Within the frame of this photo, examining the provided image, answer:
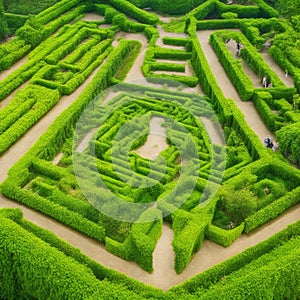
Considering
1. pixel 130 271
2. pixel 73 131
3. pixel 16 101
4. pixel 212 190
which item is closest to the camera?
pixel 130 271

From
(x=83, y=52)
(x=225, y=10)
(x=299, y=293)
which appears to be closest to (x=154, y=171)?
(x=299, y=293)

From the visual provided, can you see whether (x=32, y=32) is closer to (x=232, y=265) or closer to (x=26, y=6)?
(x=26, y=6)

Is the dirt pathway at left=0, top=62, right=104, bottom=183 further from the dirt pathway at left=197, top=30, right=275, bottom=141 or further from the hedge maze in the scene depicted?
the dirt pathway at left=197, top=30, right=275, bottom=141

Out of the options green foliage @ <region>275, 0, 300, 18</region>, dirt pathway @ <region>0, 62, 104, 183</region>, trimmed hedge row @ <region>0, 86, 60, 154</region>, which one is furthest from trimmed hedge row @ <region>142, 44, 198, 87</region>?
green foliage @ <region>275, 0, 300, 18</region>

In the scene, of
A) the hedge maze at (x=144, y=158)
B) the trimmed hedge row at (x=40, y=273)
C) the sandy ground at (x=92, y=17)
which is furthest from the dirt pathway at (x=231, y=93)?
the trimmed hedge row at (x=40, y=273)

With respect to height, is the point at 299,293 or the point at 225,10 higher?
the point at 225,10

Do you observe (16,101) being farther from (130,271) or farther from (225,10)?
(225,10)
